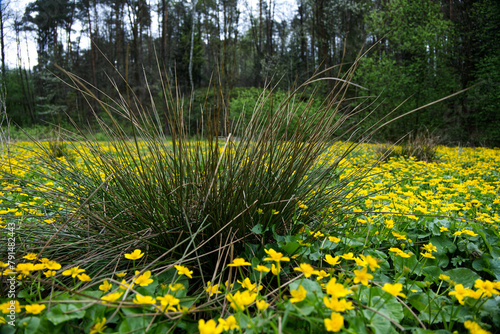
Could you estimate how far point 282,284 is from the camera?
1020mm

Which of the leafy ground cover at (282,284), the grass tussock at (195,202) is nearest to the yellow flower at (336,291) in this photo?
the leafy ground cover at (282,284)

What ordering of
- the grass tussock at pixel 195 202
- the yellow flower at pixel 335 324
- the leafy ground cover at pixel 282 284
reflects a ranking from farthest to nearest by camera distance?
the grass tussock at pixel 195 202
the leafy ground cover at pixel 282 284
the yellow flower at pixel 335 324

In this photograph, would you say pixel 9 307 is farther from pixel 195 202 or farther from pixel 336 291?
pixel 336 291

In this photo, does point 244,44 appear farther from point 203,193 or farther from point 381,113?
point 203,193

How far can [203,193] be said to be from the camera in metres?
1.10

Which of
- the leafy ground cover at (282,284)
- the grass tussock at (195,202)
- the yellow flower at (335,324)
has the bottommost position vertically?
the leafy ground cover at (282,284)

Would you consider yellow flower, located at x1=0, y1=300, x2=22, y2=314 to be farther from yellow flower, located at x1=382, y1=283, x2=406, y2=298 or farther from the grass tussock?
yellow flower, located at x1=382, y1=283, x2=406, y2=298

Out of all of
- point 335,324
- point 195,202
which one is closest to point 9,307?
point 195,202

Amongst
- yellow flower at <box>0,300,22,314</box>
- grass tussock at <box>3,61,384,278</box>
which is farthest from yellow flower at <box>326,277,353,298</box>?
yellow flower at <box>0,300,22,314</box>

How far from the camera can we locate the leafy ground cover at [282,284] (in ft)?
2.29

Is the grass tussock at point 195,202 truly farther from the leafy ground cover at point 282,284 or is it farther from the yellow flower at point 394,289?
the yellow flower at point 394,289

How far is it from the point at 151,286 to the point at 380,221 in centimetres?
121

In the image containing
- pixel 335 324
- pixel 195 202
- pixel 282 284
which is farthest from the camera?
pixel 195 202

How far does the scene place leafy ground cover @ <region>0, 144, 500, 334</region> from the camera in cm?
70
